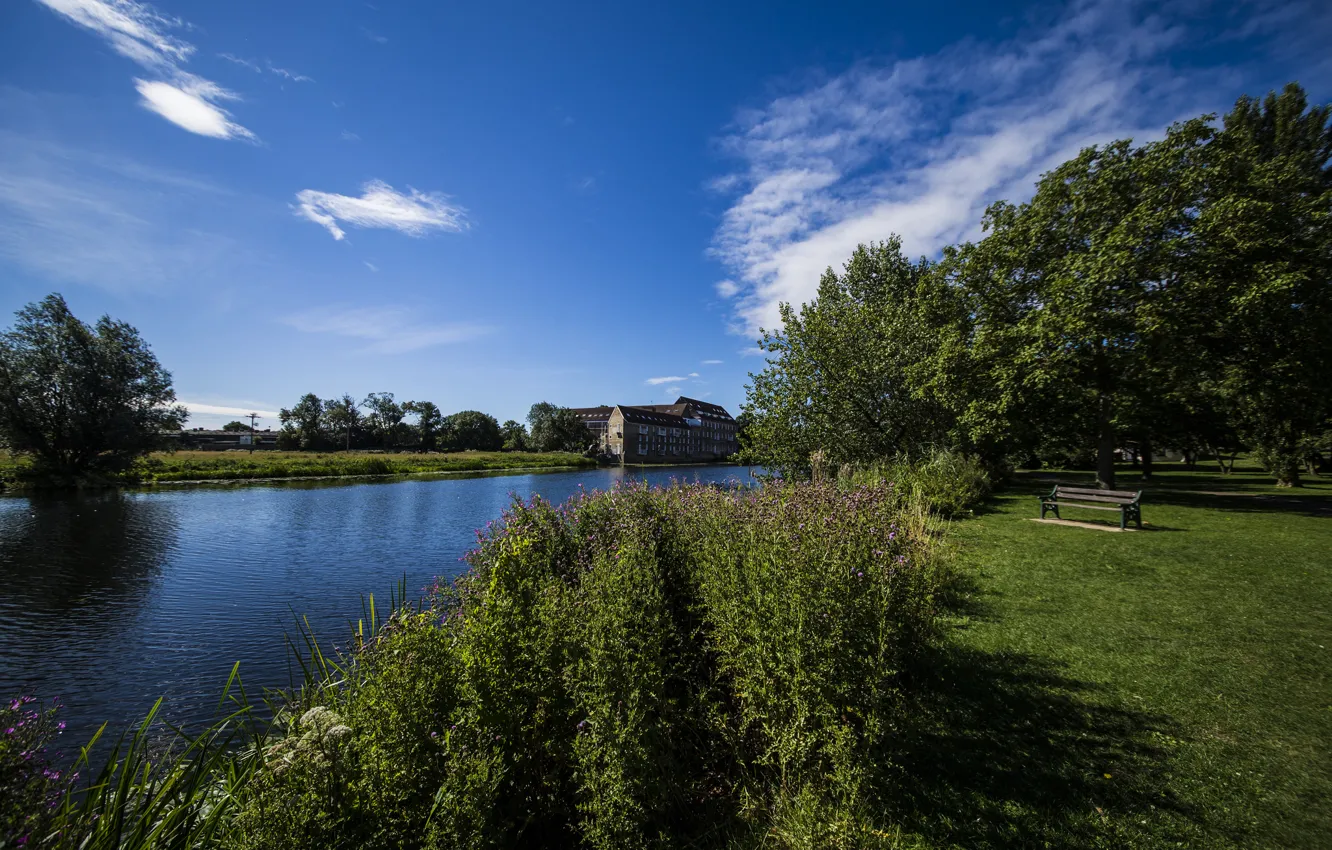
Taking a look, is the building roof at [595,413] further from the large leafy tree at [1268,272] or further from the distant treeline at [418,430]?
the large leafy tree at [1268,272]

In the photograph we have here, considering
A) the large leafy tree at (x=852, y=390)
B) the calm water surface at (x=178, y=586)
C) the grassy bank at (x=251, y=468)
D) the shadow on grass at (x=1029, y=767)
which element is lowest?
the calm water surface at (x=178, y=586)

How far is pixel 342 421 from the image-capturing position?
10438 cm

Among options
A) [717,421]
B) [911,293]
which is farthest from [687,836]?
[717,421]

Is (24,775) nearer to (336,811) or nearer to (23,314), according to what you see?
(336,811)

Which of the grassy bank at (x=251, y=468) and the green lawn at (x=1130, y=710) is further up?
the grassy bank at (x=251, y=468)

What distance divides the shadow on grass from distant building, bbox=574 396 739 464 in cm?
9110

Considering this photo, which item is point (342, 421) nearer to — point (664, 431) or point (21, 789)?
point (664, 431)

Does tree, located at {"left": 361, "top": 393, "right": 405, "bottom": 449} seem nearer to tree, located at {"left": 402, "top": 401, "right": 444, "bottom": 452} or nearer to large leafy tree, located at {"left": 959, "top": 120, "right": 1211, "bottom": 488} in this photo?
tree, located at {"left": 402, "top": 401, "right": 444, "bottom": 452}

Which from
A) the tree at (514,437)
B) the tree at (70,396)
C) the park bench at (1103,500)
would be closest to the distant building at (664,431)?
the tree at (514,437)

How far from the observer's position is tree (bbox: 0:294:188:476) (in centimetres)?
3362

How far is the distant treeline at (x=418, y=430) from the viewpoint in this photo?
10131 cm

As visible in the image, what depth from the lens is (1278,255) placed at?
50.0ft

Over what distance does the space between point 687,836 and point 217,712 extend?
7.58 metres

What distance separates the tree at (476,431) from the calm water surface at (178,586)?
8346 centimetres
